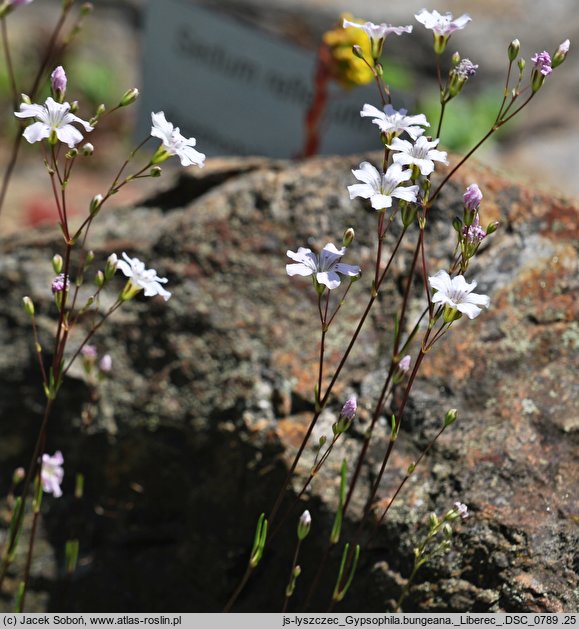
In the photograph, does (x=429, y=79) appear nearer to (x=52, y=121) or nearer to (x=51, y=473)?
(x=51, y=473)

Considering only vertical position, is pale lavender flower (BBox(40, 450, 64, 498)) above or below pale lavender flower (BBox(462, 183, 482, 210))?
below

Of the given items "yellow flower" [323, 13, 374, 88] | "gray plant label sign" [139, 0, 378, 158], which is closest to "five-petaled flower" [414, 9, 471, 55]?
"yellow flower" [323, 13, 374, 88]

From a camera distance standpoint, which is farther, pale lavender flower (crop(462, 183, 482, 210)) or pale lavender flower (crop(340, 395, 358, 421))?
pale lavender flower (crop(340, 395, 358, 421))

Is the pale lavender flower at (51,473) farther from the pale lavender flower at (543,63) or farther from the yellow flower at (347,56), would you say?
the yellow flower at (347,56)

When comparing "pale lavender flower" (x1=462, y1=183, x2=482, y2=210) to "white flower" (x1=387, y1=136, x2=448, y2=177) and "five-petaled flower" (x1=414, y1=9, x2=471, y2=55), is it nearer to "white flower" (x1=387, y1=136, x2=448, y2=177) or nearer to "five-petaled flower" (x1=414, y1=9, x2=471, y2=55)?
"white flower" (x1=387, y1=136, x2=448, y2=177)

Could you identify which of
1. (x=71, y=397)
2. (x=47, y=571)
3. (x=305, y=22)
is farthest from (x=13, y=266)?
(x=305, y=22)

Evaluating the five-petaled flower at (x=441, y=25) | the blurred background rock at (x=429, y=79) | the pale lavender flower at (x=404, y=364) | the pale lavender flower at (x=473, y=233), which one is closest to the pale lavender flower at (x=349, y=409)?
the pale lavender flower at (x=404, y=364)
